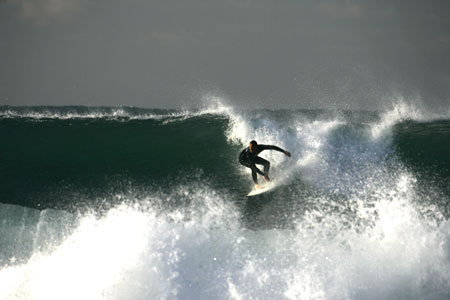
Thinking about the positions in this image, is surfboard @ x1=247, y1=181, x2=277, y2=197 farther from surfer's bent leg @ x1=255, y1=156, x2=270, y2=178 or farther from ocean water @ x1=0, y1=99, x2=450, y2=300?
surfer's bent leg @ x1=255, y1=156, x2=270, y2=178

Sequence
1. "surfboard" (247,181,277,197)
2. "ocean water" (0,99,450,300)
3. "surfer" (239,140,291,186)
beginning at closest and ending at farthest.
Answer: "ocean water" (0,99,450,300) → "surfer" (239,140,291,186) → "surfboard" (247,181,277,197)

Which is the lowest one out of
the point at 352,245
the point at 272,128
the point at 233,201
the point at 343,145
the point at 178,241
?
the point at 352,245

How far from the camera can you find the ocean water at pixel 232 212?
696 cm

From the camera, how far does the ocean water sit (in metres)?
6.96

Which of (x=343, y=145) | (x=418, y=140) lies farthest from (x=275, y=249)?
(x=418, y=140)

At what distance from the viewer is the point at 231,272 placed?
707 centimetres

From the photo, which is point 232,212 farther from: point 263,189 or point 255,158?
point 255,158

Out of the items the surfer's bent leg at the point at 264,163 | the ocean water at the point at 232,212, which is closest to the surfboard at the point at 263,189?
the ocean water at the point at 232,212

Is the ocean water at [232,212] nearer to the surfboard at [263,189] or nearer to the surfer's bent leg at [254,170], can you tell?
the surfboard at [263,189]

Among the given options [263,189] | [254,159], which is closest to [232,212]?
[263,189]

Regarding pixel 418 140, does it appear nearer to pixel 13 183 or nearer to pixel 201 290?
pixel 201 290

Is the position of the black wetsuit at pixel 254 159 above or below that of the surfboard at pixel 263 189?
above

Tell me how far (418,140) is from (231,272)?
690 cm

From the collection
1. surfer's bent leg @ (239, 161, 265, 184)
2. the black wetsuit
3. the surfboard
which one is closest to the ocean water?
the surfboard
